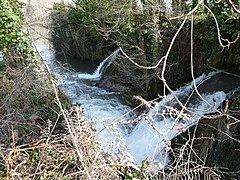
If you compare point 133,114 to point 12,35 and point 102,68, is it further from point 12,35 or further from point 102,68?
point 102,68

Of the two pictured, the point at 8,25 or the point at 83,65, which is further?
the point at 83,65

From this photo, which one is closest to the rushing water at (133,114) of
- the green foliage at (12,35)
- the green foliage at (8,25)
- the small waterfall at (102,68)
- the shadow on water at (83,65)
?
the small waterfall at (102,68)

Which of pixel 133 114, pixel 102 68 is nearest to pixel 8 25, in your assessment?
pixel 133 114

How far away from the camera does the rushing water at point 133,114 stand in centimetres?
382

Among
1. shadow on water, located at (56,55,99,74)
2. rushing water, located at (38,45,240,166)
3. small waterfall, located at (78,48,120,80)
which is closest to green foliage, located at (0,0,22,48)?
rushing water, located at (38,45,240,166)

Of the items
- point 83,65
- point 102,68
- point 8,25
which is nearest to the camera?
point 8,25

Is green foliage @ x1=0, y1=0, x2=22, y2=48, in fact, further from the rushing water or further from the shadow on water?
the shadow on water

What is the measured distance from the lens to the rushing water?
3.82 meters

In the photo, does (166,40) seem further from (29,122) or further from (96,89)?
(29,122)

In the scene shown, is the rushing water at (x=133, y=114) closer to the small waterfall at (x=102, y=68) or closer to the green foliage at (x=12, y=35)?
the small waterfall at (x=102, y=68)

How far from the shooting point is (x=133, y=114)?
816cm

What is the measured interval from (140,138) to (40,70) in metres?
3.03

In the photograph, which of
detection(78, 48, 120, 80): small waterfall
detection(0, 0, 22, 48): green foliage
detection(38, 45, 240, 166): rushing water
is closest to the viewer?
detection(38, 45, 240, 166): rushing water

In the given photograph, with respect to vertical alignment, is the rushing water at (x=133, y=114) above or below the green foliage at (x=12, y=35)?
below
